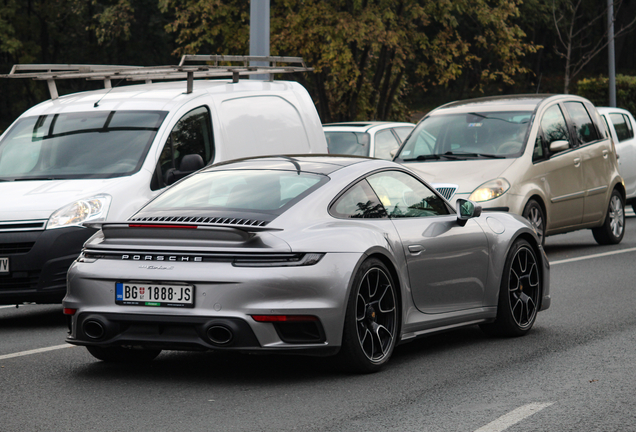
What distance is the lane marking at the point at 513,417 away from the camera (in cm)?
490

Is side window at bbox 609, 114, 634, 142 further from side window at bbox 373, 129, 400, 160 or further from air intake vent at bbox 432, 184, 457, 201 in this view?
air intake vent at bbox 432, 184, 457, 201

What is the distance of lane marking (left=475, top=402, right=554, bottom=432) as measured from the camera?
4898 mm

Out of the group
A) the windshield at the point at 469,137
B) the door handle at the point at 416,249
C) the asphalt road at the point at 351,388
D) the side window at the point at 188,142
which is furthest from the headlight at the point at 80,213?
the windshield at the point at 469,137

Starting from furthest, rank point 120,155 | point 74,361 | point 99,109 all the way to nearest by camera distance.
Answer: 1. point 99,109
2. point 120,155
3. point 74,361

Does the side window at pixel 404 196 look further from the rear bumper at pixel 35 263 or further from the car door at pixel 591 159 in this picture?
the car door at pixel 591 159

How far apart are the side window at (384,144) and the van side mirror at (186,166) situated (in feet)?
22.9

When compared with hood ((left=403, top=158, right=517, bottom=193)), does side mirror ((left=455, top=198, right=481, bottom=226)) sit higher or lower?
higher

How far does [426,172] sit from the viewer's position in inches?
498

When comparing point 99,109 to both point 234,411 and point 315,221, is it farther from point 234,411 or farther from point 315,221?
point 234,411

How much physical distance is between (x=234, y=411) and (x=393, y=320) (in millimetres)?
1432

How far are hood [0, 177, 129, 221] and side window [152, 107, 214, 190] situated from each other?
629 mm

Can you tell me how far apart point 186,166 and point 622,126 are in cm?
1110

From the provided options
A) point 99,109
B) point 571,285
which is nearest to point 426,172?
point 571,285

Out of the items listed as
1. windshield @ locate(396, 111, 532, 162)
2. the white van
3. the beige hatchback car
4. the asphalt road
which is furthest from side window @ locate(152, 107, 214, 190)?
windshield @ locate(396, 111, 532, 162)
